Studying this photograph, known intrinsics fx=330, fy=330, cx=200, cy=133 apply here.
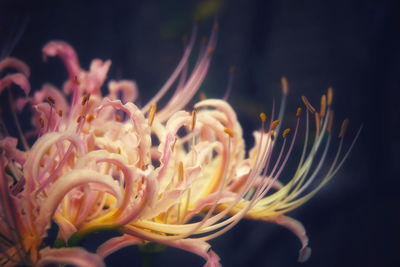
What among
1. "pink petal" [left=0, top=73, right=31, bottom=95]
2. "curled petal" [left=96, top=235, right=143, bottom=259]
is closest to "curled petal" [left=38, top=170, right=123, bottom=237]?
"curled petal" [left=96, top=235, right=143, bottom=259]

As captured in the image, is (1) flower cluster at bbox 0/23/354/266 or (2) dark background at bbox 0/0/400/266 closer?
(1) flower cluster at bbox 0/23/354/266

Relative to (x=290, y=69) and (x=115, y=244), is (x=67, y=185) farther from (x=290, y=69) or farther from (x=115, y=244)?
(x=290, y=69)

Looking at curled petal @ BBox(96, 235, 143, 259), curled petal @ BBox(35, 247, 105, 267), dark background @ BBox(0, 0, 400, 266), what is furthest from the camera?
dark background @ BBox(0, 0, 400, 266)

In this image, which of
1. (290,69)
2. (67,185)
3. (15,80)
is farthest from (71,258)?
(290,69)

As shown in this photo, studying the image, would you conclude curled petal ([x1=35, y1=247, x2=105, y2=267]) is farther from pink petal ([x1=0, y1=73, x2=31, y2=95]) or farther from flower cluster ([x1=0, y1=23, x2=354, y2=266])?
pink petal ([x1=0, y1=73, x2=31, y2=95])

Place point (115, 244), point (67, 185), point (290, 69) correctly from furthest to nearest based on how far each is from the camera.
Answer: point (290, 69) → point (115, 244) → point (67, 185)

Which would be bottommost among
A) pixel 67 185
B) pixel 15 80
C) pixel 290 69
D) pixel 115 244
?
pixel 115 244

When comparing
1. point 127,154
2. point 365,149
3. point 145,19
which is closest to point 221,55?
point 145,19
